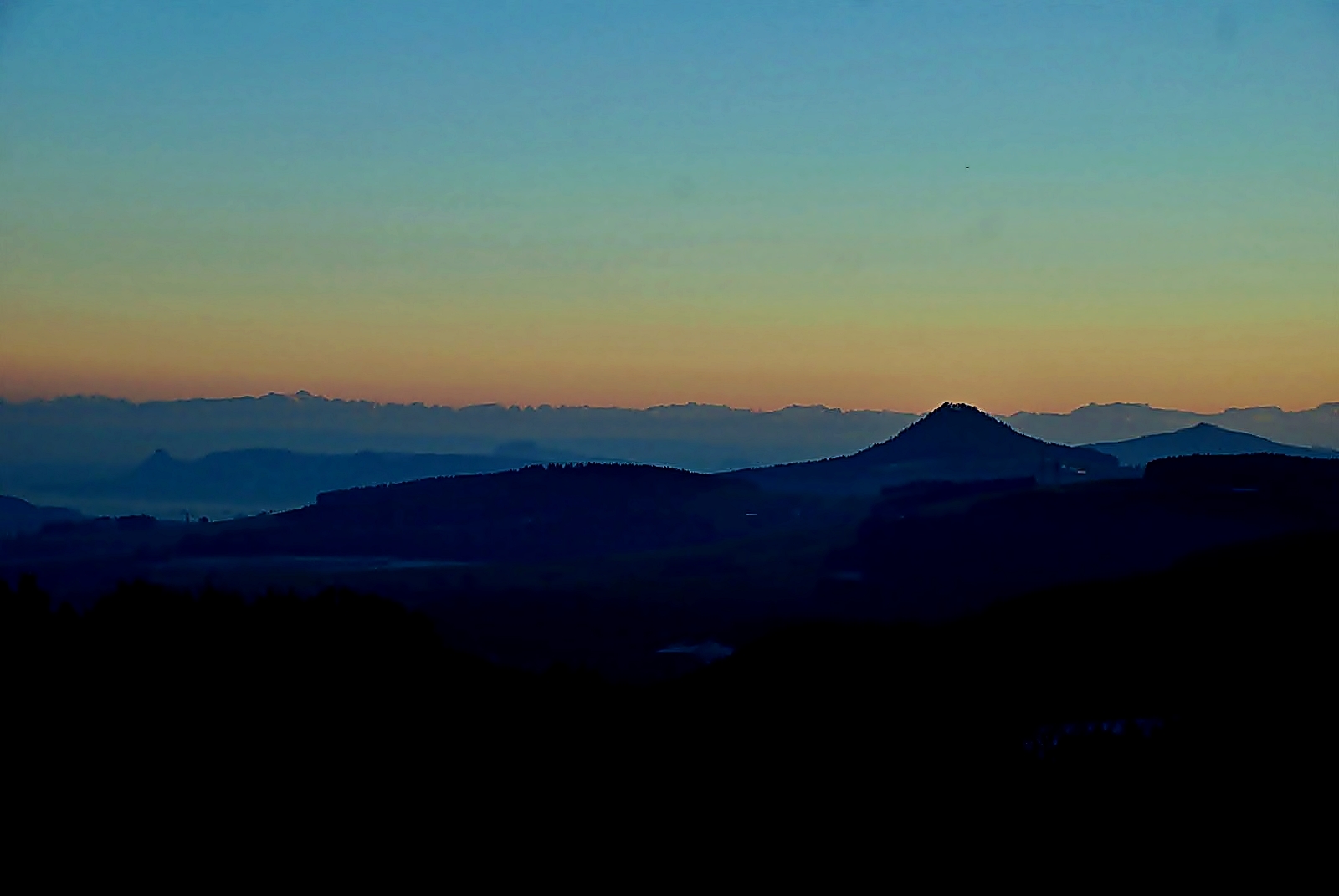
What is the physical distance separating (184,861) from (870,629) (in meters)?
57.7

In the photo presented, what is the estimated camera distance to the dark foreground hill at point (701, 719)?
152 feet

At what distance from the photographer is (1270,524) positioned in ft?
643

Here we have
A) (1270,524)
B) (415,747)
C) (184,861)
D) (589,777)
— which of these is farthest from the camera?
(1270,524)

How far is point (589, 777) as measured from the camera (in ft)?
169

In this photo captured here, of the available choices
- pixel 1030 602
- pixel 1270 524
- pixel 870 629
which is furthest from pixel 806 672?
pixel 1270 524

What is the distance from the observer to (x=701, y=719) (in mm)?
63594

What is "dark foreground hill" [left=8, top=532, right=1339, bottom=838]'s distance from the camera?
46.3m

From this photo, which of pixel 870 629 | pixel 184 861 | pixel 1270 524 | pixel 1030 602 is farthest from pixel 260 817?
pixel 1270 524

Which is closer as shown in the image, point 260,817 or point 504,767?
point 260,817

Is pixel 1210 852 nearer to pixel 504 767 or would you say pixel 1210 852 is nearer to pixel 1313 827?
pixel 1313 827

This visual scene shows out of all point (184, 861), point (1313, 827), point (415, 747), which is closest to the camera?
point (1313, 827)

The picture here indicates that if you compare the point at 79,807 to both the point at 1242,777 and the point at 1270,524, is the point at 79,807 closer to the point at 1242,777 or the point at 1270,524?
the point at 1242,777

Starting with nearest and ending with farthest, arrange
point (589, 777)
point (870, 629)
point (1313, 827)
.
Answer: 1. point (1313, 827)
2. point (589, 777)
3. point (870, 629)

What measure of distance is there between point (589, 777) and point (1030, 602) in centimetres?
5082
